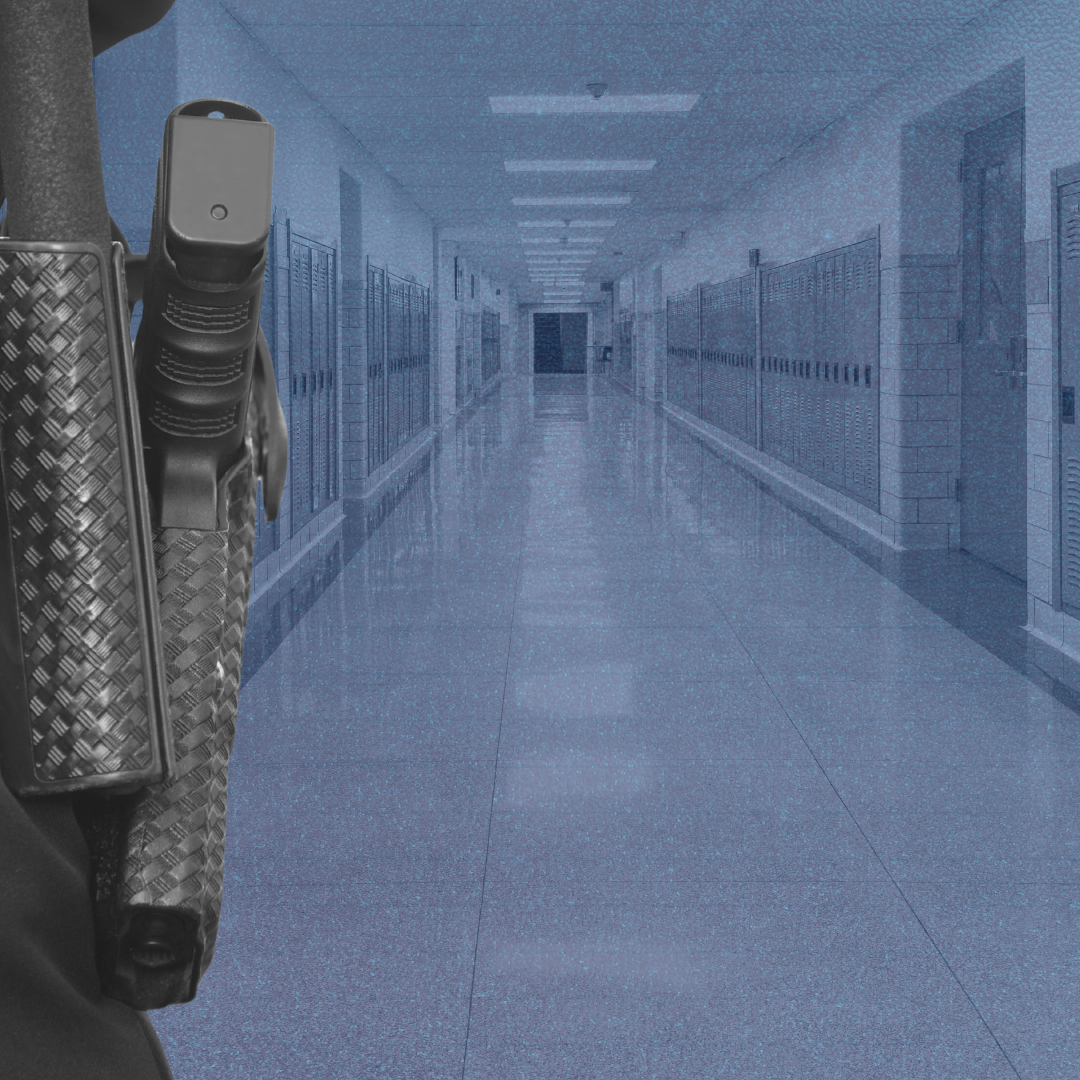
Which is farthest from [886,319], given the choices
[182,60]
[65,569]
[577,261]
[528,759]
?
[577,261]

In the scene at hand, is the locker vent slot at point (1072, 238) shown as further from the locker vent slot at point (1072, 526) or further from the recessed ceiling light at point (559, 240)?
the recessed ceiling light at point (559, 240)

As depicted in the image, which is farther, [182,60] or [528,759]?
[182,60]

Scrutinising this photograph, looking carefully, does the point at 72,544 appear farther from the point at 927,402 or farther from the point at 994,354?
the point at 927,402

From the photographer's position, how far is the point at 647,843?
10.2 ft

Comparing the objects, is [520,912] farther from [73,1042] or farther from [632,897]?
[73,1042]

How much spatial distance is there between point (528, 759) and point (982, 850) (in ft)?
4.10

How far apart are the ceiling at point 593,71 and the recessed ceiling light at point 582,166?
8 centimetres

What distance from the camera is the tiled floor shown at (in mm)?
2238

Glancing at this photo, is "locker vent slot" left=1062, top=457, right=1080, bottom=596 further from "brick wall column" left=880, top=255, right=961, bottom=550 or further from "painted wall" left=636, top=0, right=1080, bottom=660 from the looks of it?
"brick wall column" left=880, top=255, right=961, bottom=550

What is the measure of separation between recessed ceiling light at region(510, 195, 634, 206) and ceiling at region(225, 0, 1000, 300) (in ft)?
3.87

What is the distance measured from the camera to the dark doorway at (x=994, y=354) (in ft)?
22.6

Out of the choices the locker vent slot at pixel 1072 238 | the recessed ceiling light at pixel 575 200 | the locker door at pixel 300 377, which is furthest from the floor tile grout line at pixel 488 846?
the recessed ceiling light at pixel 575 200

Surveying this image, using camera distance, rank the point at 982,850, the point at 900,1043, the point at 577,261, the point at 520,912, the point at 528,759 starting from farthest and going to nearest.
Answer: the point at 577,261
the point at 528,759
the point at 982,850
the point at 520,912
the point at 900,1043

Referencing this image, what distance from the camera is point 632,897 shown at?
2801 mm
